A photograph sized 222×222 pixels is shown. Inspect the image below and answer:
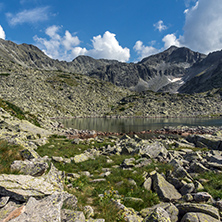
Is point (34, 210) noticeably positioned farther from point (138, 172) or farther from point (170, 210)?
point (138, 172)

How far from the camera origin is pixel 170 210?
757 centimetres

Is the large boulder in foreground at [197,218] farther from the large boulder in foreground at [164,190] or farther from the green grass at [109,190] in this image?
the large boulder in foreground at [164,190]

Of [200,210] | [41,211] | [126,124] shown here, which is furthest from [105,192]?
[126,124]

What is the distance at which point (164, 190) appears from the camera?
1045 cm

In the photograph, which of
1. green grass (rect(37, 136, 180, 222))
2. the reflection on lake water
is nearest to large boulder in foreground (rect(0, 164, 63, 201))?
green grass (rect(37, 136, 180, 222))

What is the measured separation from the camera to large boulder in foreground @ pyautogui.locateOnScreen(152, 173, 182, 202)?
10005mm

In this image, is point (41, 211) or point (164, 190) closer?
point (41, 211)

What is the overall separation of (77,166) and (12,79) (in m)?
200

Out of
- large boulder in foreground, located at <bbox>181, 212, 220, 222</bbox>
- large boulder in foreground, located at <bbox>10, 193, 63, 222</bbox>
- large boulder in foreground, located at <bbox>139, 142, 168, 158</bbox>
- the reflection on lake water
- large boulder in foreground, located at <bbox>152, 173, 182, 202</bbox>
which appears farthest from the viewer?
the reflection on lake water

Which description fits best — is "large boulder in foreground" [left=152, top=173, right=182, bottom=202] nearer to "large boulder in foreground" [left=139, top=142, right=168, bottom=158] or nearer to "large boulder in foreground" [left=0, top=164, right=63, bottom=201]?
"large boulder in foreground" [left=0, top=164, right=63, bottom=201]

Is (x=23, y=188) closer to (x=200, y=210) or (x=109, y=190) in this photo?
(x=109, y=190)

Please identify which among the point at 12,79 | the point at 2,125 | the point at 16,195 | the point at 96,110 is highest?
the point at 12,79

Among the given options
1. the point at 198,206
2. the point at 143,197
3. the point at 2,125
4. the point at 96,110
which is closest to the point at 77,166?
the point at 143,197

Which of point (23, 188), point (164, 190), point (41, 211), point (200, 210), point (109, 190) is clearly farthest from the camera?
point (164, 190)
